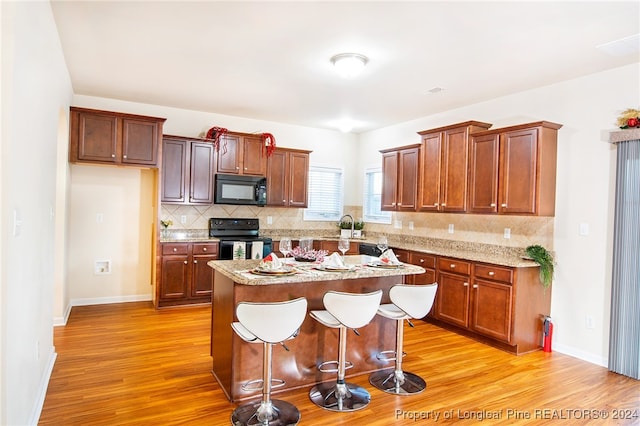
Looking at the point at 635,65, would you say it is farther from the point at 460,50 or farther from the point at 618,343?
the point at 618,343

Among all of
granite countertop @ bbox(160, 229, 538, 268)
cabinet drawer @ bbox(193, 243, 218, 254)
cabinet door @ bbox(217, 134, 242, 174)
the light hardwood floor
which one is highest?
cabinet door @ bbox(217, 134, 242, 174)

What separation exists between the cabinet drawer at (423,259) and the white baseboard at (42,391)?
409cm

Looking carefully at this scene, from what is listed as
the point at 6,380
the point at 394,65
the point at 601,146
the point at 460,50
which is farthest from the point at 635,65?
the point at 6,380

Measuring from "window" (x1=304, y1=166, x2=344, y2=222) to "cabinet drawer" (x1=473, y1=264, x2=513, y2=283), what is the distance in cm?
329

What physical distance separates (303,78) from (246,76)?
0.62 meters

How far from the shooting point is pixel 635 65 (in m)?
3.65

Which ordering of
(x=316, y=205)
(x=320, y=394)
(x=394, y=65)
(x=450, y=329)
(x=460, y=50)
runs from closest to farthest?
(x=320, y=394) → (x=460, y=50) → (x=394, y=65) → (x=450, y=329) → (x=316, y=205)

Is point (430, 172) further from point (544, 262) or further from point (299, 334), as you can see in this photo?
point (299, 334)

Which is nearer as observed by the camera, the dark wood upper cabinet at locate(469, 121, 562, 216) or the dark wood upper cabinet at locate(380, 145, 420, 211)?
the dark wood upper cabinet at locate(469, 121, 562, 216)

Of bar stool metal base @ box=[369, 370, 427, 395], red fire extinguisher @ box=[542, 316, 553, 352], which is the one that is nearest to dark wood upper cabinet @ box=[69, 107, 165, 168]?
bar stool metal base @ box=[369, 370, 427, 395]

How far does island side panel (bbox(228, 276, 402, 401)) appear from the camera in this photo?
2875 millimetres

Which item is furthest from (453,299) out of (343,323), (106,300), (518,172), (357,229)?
(106,300)

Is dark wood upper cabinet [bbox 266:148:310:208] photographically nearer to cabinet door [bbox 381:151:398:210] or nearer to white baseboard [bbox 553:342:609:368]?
cabinet door [bbox 381:151:398:210]

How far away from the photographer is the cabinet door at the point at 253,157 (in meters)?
6.03
